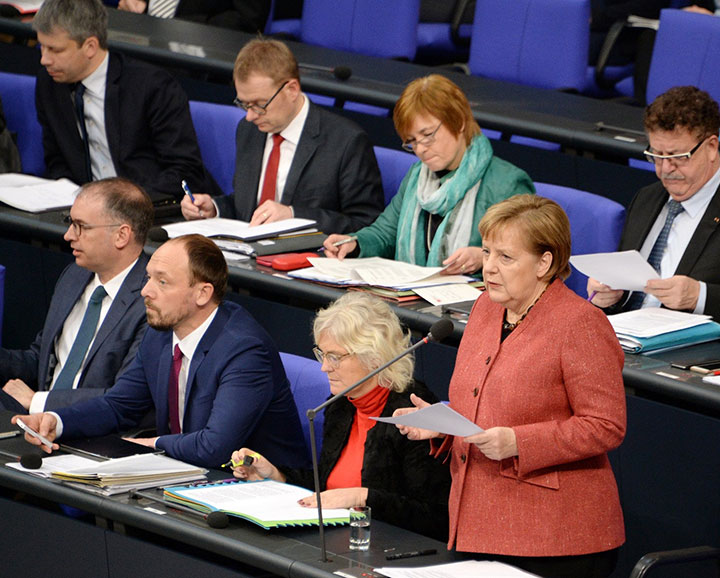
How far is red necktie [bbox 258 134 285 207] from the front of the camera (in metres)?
4.62

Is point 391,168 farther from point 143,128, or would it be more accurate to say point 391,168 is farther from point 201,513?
point 201,513

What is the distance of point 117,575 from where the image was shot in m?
2.94

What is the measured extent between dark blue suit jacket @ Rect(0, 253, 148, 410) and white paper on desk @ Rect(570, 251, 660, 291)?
1.30 m

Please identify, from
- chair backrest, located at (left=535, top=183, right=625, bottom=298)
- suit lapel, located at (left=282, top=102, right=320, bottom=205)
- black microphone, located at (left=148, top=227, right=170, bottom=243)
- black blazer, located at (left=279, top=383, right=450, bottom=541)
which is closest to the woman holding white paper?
black blazer, located at (left=279, top=383, right=450, bottom=541)

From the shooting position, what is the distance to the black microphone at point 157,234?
422 centimetres

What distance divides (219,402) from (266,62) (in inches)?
62.2

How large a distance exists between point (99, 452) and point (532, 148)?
2285 mm

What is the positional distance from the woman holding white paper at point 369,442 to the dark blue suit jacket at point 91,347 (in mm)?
861

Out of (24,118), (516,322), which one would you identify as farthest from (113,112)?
(516,322)

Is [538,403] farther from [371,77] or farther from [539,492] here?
[371,77]

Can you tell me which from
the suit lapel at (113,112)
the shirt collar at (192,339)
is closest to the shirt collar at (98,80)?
the suit lapel at (113,112)

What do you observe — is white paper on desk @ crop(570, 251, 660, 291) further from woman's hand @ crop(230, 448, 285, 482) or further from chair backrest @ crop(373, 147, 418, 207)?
chair backrest @ crop(373, 147, 418, 207)

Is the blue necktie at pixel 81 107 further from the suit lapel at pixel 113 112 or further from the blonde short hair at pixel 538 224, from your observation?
the blonde short hair at pixel 538 224

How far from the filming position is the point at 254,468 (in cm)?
304
